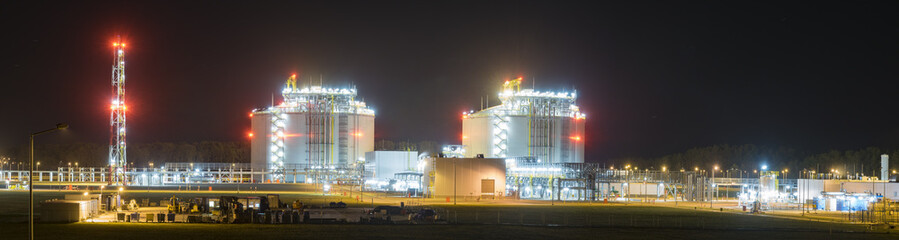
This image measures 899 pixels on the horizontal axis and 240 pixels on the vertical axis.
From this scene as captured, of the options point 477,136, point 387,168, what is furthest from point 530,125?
point 387,168

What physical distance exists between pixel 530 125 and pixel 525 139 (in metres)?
1.61

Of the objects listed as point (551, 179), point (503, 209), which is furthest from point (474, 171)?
point (503, 209)

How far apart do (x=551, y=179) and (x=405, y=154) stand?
29.9 metres

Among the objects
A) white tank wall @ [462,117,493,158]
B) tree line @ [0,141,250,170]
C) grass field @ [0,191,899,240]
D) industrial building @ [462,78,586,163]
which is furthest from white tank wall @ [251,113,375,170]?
tree line @ [0,141,250,170]

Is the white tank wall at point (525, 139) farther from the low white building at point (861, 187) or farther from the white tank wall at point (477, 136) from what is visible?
the low white building at point (861, 187)

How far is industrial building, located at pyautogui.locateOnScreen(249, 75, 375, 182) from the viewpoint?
358 feet

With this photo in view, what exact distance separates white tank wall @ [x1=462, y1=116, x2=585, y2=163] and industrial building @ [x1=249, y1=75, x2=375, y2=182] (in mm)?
14805

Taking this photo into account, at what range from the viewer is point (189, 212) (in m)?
56.6

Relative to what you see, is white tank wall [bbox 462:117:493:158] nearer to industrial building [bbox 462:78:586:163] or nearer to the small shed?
industrial building [bbox 462:78:586:163]

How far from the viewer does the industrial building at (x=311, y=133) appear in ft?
358

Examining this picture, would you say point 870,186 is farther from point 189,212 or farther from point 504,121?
point 189,212

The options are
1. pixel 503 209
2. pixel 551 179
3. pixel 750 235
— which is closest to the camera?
pixel 750 235

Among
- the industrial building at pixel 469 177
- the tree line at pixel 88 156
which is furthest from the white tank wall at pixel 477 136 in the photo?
the tree line at pixel 88 156

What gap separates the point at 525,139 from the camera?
102 m
